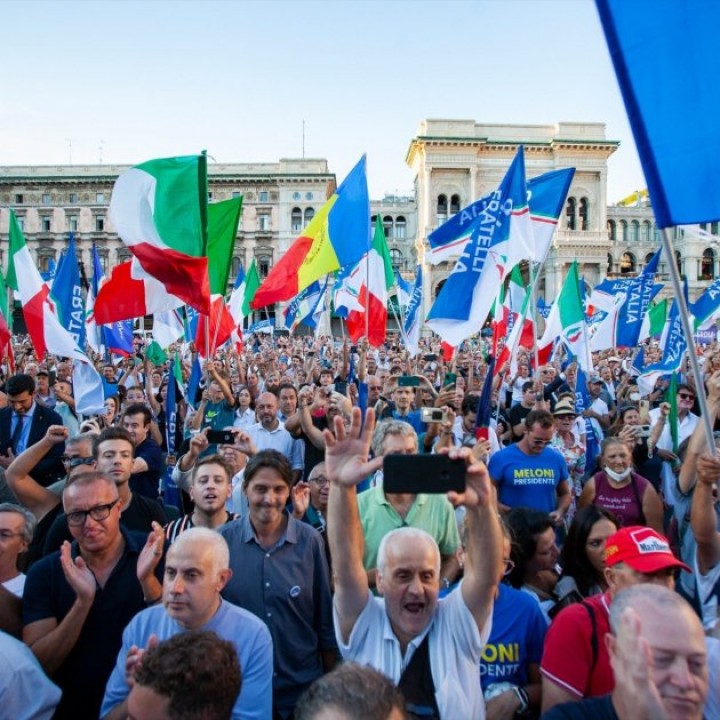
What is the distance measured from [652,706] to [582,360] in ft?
26.8

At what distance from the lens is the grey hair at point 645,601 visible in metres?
1.72

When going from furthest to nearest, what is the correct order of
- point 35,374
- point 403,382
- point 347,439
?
point 35,374 → point 403,382 → point 347,439

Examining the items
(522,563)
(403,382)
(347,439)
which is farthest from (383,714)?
(403,382)

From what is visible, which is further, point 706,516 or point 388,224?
point 388,224

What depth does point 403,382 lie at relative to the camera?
18.9 ft

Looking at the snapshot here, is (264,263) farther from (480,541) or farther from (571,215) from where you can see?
(480,541)

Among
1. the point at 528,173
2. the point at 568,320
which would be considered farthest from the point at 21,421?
the point at 528,173

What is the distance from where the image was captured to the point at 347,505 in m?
2.13

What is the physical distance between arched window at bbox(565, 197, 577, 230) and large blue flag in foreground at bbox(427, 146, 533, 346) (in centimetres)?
4586

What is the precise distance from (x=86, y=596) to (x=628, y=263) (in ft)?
216

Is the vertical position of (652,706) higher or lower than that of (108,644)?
higher

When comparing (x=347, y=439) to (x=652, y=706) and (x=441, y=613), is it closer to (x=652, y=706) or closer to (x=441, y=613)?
(x=441, y=613)

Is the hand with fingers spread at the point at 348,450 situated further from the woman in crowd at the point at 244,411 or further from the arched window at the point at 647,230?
the arched window at the point at 647,230

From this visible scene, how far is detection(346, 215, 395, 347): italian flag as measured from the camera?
10.0 meters
